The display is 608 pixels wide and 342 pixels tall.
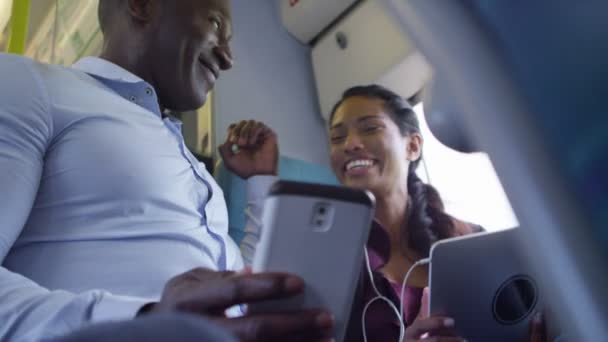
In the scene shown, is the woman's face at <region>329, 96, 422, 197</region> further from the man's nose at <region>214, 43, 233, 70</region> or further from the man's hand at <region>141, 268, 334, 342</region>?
the man's hand at <region>141, 268, 334, 342</region>

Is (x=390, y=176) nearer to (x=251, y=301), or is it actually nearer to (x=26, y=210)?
(x=26, y=210)

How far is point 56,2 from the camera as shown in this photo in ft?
7.11

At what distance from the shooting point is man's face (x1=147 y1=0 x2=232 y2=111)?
108cm

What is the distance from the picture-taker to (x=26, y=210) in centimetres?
65

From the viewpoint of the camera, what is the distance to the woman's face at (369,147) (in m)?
1.40

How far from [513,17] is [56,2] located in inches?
87.3

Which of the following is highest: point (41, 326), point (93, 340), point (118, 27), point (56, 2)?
point (56, 2)

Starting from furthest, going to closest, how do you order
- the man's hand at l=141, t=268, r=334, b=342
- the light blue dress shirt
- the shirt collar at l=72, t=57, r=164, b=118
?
the shirt collar at l=72, t=57, r=164, b=118, the light blue dress shirt, the man's hand at l=141, t=268, r=334, b=342

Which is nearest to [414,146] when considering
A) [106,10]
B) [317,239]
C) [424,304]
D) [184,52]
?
[424,304]

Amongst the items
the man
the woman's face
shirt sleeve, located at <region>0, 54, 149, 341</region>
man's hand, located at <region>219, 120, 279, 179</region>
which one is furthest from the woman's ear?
shirt sleeve, located at <region>0, 54, 149, 341</region>

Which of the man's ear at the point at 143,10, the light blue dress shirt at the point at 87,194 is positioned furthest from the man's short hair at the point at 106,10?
the light blue dress shirt at the point at 87,194

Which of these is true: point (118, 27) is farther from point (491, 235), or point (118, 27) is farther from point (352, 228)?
point (352, 228)

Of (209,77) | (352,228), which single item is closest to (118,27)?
(209,77)

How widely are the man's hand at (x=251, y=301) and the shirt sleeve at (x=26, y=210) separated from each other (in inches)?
1.8
